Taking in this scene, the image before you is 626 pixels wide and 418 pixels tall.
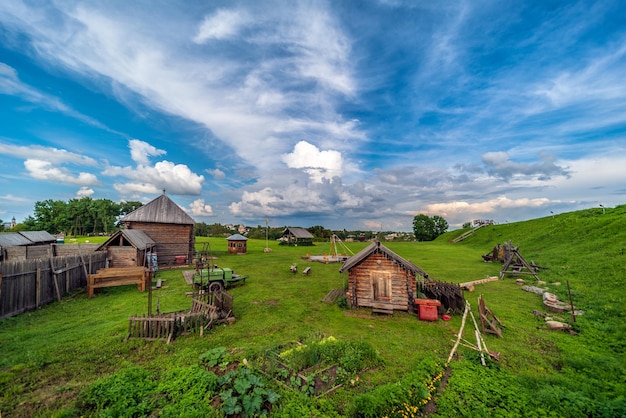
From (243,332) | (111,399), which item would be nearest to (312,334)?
(243,332)

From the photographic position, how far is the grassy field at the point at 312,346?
6.57 m

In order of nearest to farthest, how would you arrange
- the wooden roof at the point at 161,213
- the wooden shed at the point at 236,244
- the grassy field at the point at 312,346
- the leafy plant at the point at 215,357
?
the grassy field at the point at 312,346 < the leafy plant at the point at 215,357 < the wooden roof at the point at 161,213 < the wooden shed at the point at 236,244

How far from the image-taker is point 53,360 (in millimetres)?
8562

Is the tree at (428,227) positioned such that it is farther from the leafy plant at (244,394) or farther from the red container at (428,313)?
the leafy plant at (244,394)

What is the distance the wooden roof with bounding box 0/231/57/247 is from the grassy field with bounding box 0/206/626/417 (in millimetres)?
18795

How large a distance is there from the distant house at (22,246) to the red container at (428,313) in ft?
99.1

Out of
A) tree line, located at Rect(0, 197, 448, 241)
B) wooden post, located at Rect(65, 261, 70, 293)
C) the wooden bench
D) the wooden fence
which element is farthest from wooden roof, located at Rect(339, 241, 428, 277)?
tree line, located at Rect(0, 197, 448, 241)

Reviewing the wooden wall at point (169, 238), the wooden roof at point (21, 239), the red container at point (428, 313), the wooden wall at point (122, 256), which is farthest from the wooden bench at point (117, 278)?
the red container at point (428, 313)

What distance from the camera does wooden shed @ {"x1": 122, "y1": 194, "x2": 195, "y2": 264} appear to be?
29.8 metres

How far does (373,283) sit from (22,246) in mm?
31243

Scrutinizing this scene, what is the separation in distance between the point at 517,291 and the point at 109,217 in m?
107

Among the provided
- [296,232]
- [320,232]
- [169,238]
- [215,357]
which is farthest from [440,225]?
[215,357]

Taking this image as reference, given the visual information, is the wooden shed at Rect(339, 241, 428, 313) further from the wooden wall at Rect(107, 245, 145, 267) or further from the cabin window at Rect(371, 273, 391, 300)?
the wooden wall at Rect(107, 245, 145, 267)

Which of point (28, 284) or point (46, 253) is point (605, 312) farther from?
point (46, 253)
